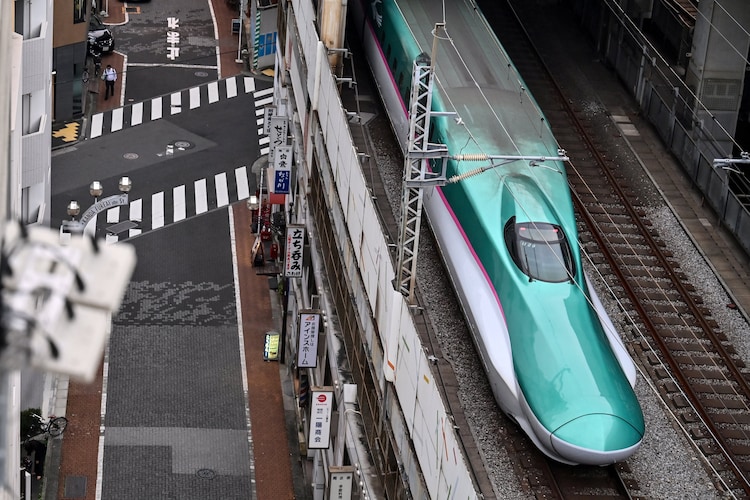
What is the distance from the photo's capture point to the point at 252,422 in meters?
44.6

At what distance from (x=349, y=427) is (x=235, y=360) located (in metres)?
14.5

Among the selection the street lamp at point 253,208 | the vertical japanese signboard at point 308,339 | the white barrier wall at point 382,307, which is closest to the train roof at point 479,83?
the white barrier wall at point 382,307

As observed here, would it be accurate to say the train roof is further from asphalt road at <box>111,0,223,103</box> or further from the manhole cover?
asphalt road at <box>111,0,223,103</box>

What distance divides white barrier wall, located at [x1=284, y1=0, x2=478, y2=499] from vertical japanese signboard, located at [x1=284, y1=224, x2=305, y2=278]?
305 cm

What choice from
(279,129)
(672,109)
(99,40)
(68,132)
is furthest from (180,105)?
(672,109)

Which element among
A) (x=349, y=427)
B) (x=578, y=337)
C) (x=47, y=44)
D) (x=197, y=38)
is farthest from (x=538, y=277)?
(x=197, y=38)

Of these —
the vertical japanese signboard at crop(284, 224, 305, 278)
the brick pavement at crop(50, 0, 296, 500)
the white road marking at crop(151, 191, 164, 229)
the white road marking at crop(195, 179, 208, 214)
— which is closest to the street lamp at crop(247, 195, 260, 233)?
the brick pavement at crop(50, 0, 296, 500)

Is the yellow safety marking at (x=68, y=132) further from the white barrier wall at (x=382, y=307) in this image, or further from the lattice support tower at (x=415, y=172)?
the lattice support tower at (x=415, y=172)

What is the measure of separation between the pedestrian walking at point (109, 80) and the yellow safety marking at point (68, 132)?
4.22m

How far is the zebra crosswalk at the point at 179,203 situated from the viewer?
186 ft

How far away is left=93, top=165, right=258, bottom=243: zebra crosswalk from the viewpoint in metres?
56.8

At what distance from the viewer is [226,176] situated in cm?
6188

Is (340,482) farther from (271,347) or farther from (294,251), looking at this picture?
(271,347)

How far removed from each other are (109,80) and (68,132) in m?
5.77
